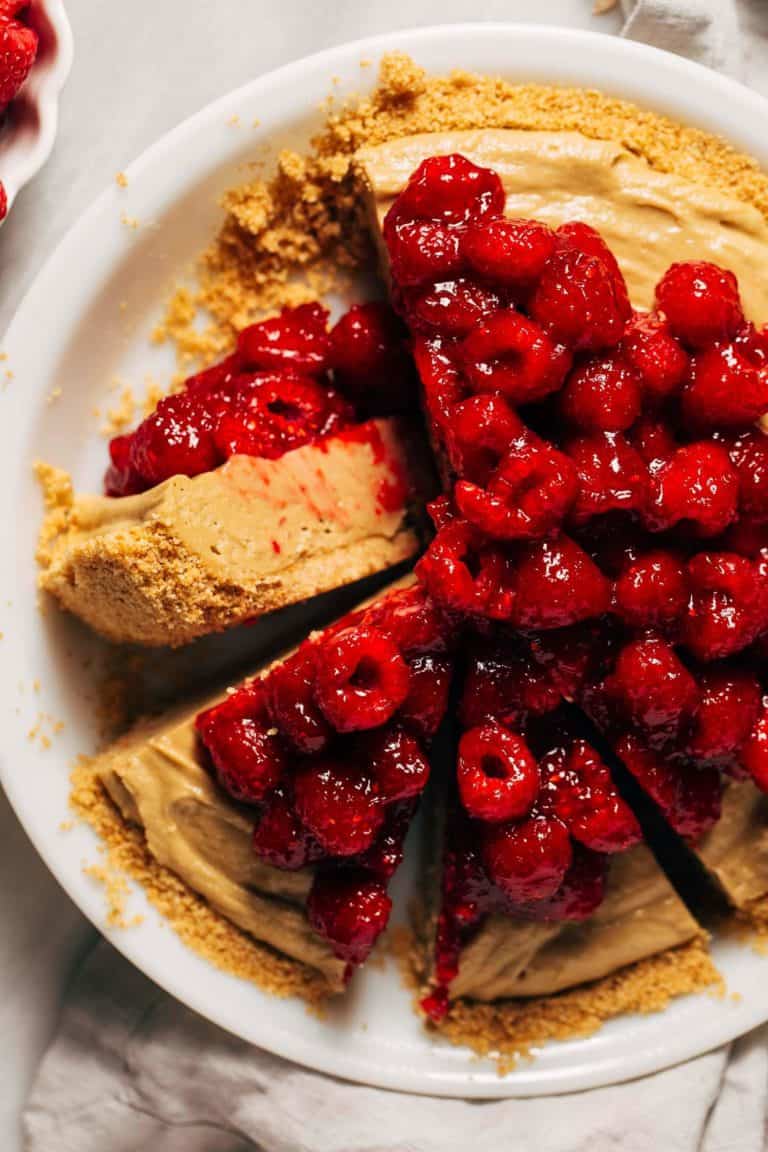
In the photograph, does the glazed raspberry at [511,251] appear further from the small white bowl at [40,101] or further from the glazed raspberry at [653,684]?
the small white bowl at [40,101]

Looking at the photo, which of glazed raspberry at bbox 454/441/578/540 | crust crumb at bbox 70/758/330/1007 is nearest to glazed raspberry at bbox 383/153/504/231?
glazed raspberry at bbox 454/441/578/540

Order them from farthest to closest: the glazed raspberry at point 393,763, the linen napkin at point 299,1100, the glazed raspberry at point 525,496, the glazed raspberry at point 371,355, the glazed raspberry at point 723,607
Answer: the linen napkin at point 299,1100
the glazed raspberry at point 371,355
the glazed raspberry at point 393,763
the glazed raspberry at point 723,607
the glazed raspberry at point 525,496

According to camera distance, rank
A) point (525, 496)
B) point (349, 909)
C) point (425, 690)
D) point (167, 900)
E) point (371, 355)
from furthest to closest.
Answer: point (167, 900) → point (371, 355) → point (349, 909) → point (425, 690) → point (525, 496)

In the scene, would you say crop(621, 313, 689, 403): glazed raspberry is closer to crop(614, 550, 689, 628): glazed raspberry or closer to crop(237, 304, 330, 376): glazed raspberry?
crop(614, 550, 689, 628): glazed raspberry

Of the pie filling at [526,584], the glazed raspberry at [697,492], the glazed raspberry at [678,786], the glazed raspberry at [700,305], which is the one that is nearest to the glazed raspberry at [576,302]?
the pie filling at [526,584]

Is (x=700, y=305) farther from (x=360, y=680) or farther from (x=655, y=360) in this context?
(x=360, y=680)

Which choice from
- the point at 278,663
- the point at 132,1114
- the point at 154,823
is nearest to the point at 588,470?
the point at 278,663

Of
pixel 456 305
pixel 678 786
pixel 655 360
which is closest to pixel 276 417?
pixel 456 305

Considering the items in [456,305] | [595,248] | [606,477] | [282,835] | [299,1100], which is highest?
[595,248]
